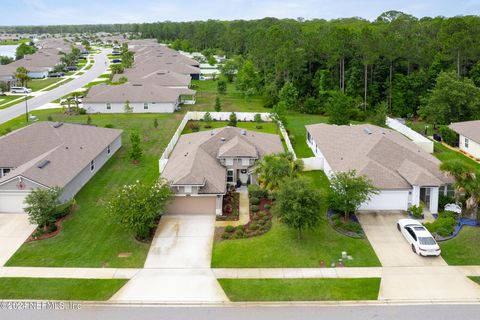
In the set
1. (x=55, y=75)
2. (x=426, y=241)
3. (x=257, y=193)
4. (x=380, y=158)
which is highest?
(x=55, y=75)

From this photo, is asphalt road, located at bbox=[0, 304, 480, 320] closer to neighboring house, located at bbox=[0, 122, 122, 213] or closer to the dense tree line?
neighboring house, located at bbox=[0, 122, 122, 213]

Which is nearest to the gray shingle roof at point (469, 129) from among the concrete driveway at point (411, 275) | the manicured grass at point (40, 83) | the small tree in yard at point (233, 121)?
the concrete driveway at point (411, 275)

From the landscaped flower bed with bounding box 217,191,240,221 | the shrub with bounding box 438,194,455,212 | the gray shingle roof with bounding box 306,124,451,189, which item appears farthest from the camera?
the gray shingle roof with bounding box 306,124,451,189

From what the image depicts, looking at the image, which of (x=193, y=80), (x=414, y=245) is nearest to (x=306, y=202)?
(x=414, y=245)

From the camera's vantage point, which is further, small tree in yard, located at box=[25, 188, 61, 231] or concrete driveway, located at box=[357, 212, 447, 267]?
small tree in yard, located at box=[25, 188, 61, 231]

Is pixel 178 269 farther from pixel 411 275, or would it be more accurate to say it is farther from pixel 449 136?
pixel 449 136

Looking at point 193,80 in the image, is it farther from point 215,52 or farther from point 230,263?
point 230,263

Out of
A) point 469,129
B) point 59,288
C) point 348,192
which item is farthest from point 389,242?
point 469,129

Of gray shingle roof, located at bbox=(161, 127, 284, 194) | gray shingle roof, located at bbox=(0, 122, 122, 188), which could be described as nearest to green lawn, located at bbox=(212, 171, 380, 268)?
gray shingle roof, located at bbox=(161, 127, 284, 194)
